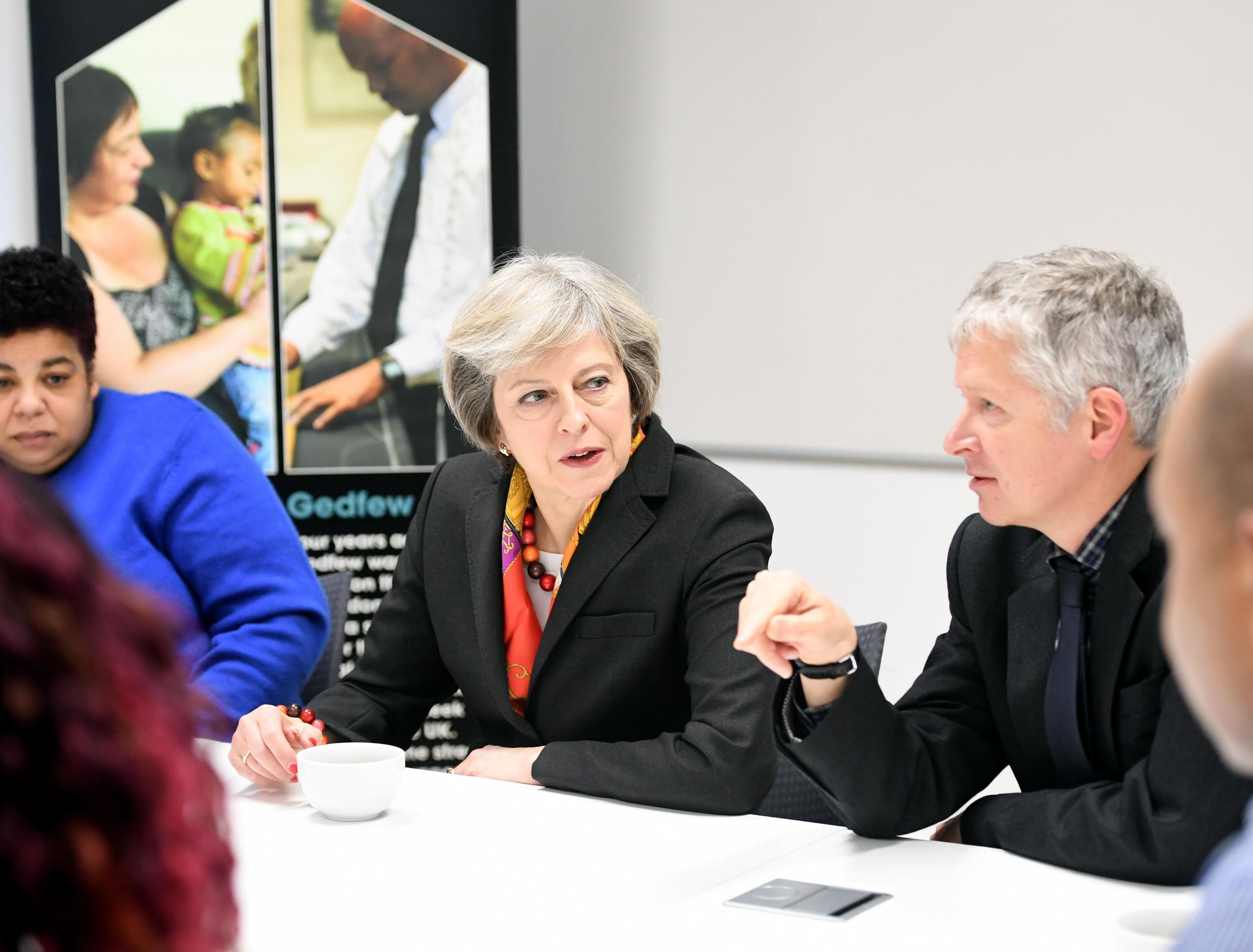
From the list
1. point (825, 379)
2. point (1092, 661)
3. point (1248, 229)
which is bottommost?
point (1092, 661)

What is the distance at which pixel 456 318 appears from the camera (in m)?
2.27

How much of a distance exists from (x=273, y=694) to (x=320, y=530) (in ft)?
3.79

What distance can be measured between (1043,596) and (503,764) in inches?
31.1

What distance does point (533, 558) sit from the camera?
2244mm

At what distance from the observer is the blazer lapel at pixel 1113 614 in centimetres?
164

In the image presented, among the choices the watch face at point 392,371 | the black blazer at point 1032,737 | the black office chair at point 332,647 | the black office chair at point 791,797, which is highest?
the watch face at point 392,371

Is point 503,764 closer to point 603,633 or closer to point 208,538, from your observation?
point 603,633

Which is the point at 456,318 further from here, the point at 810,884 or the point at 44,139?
the point at 44,139

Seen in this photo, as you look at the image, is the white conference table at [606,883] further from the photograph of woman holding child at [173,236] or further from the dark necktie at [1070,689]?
the photograph of woman holding child at [173,236]

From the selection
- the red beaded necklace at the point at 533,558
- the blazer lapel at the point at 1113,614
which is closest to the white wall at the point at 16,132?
the red beaded necklace at the point at 533,558

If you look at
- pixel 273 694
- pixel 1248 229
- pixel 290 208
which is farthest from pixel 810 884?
pixel 290 208

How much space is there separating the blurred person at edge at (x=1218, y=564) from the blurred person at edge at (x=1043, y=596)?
0.82 meters

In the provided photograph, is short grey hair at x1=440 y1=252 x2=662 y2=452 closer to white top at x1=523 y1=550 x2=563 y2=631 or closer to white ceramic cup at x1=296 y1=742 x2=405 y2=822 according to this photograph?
white top at x1=523 y1=550 x2=563 y2=631

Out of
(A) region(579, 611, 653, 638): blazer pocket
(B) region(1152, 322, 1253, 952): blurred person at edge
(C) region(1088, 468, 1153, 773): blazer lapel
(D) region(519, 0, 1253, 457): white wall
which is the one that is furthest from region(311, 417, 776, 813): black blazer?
(D) region(519, 0, 1253, 457): white wall
